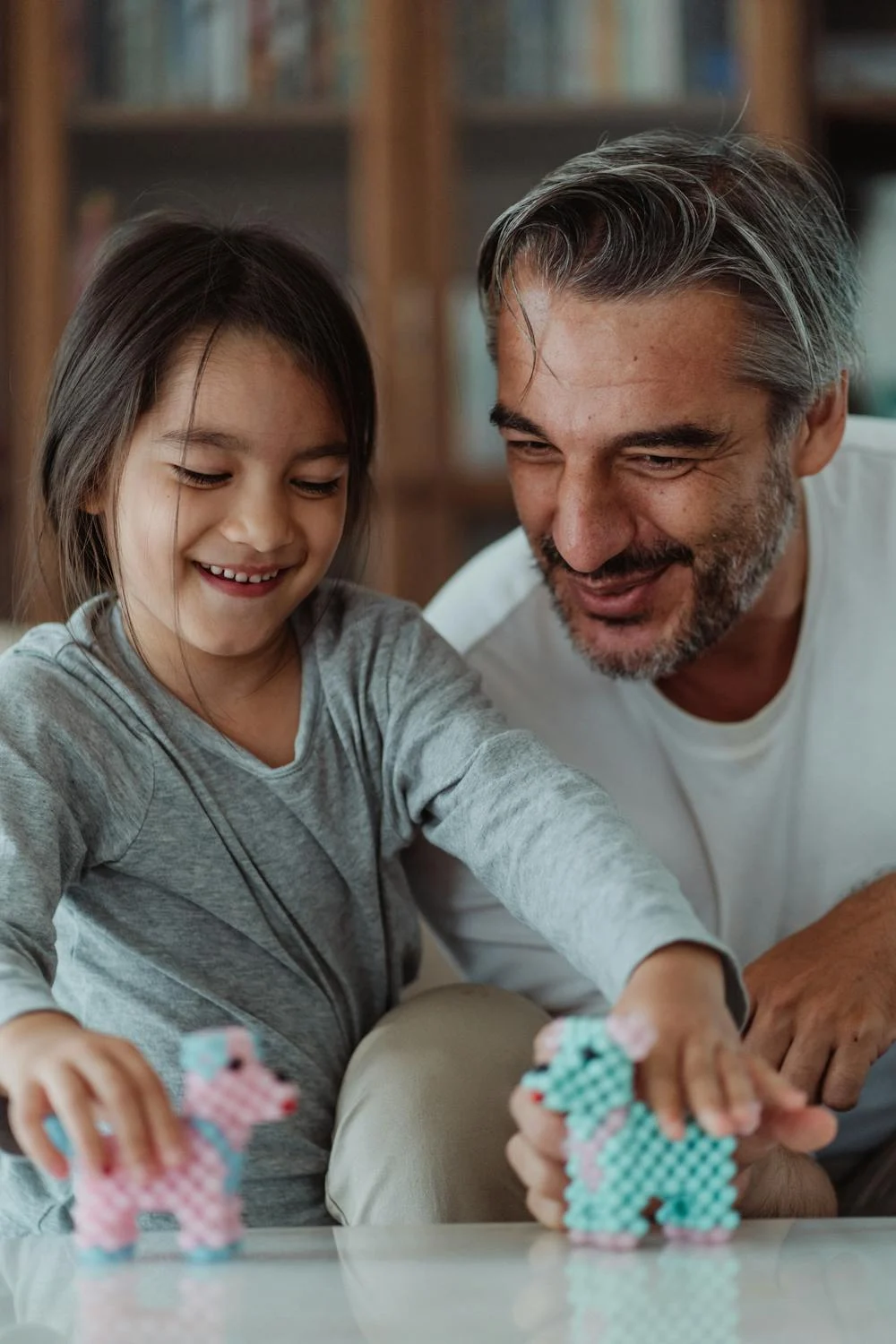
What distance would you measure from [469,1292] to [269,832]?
0.41 metres

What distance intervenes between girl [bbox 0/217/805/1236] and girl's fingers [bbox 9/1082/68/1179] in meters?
0.21

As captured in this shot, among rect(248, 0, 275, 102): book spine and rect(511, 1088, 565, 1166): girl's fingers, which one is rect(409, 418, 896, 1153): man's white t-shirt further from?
rect(248, 0, 275, 102): book spine

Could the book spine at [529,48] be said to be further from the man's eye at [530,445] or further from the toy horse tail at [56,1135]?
the toy horse tail at [56,1135]

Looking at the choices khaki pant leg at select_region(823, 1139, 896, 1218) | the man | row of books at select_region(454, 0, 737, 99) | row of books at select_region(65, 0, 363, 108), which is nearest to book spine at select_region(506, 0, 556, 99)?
row of books at select_region(454, 0, 737, 99)

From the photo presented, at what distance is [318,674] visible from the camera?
1118 millimetres

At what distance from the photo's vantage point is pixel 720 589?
1248 mm

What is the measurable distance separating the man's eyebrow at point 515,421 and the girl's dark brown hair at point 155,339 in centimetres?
11

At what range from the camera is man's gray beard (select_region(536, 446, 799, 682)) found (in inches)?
48.8

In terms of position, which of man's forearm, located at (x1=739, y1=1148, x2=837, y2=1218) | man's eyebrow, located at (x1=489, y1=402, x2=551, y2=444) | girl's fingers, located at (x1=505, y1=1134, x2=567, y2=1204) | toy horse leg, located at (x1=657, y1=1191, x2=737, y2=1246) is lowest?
man's forearm, located at (x1=739, y1=1148, x2=837, y2=1218)

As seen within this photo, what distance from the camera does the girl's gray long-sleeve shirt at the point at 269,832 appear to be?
39.0 inches

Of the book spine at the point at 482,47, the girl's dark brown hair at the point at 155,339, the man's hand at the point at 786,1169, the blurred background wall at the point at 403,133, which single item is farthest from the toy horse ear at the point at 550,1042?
the book spine at the point at 482,47

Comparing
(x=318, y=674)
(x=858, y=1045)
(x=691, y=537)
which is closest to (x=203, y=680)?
(x=318, y=674)

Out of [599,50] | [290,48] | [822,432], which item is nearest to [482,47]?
[599,50]

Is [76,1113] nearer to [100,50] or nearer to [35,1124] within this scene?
[35,1124]
